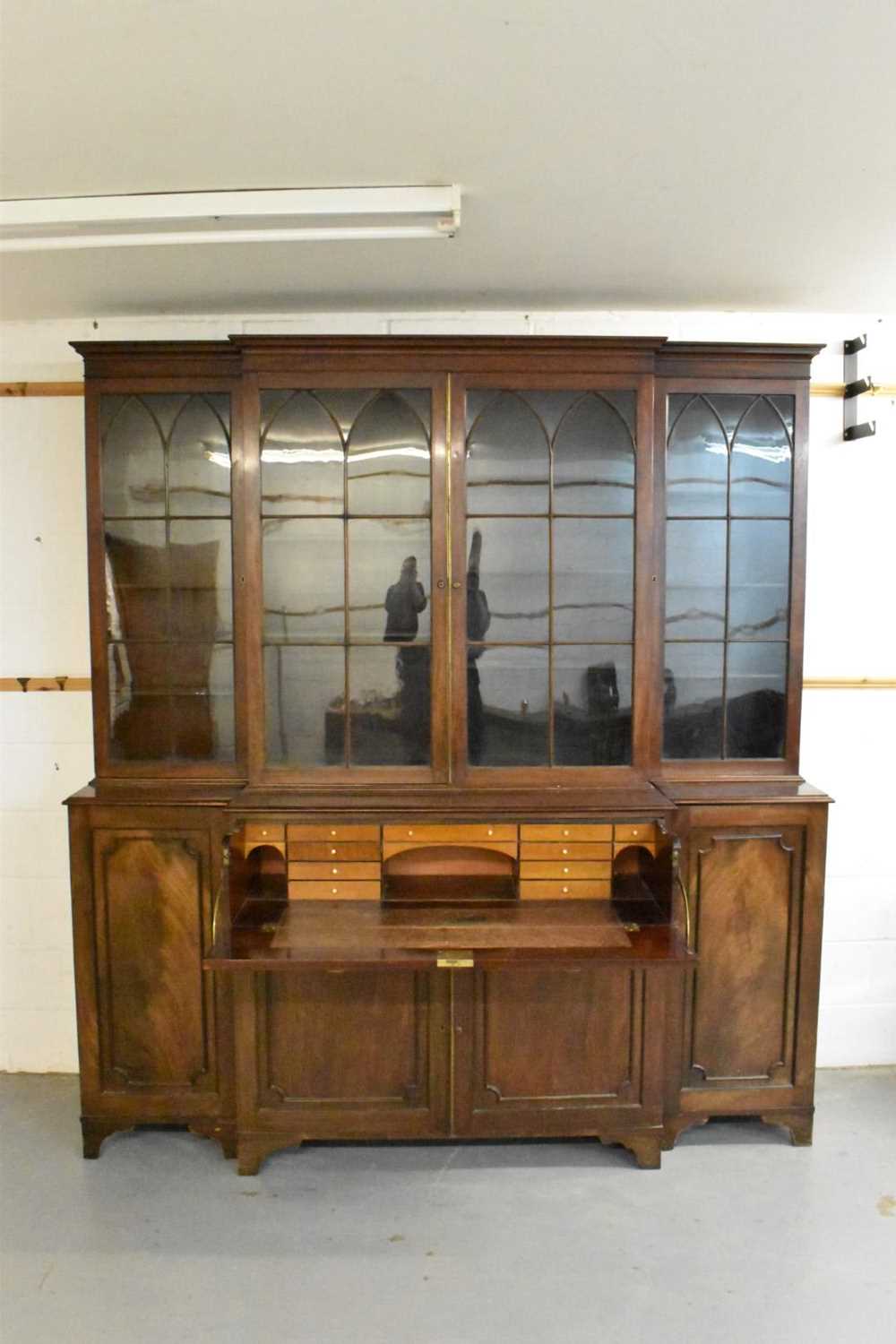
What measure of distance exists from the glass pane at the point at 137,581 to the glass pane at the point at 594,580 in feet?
3.81

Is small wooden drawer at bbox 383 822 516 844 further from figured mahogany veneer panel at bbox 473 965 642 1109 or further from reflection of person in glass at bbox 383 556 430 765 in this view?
figured mahogany veneer panel at bbox 473 965 642 1109

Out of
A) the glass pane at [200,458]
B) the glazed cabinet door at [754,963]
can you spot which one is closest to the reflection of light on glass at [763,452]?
the glazed cabinet door at [754,963]

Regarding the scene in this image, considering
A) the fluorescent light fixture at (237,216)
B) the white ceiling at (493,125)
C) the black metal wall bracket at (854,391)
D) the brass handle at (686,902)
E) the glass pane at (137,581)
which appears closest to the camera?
the white ceiling at (493,125)

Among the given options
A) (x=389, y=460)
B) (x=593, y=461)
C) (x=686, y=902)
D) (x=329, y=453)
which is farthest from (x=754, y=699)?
(x=329, y=453)

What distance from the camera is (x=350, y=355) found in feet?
7.82

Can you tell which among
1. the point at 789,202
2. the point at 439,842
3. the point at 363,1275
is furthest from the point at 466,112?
the point at 363,1275

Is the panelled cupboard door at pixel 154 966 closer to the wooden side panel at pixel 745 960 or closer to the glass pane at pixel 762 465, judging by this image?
the wooden side panel at pixel 745 960

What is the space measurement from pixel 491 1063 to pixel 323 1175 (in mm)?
586

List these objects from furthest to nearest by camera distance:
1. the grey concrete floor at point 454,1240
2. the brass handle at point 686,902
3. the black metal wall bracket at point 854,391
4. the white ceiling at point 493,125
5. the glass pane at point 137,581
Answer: the black metal wall bracket at point 854,391
the glass pane at point 137,581
the brass handle at point 686,902
the grey concrete floor at point 454,1240
the white ceiling at point 493,125

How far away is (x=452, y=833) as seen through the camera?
2.54 metres

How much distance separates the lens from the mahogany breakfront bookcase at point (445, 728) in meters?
2.42

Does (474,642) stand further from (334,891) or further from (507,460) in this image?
(334,891)

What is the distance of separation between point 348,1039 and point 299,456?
1.68 m

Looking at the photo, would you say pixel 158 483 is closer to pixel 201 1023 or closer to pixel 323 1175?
pixel 201 1023
